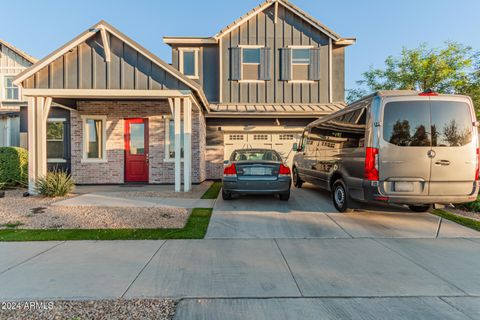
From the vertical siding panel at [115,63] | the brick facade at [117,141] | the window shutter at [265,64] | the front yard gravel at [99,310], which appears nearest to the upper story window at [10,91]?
the brick facade at [117,141]

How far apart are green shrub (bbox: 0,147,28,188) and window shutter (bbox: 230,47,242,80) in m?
9.16

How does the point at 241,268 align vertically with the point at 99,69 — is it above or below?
below

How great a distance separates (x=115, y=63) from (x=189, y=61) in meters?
5.47

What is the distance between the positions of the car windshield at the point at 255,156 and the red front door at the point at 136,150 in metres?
4.99

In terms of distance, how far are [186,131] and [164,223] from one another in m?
3.75

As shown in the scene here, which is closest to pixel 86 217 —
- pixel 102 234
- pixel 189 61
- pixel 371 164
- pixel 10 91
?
pixel 102 234

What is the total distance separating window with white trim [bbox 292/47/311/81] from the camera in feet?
40.8

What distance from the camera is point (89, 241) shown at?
430cm

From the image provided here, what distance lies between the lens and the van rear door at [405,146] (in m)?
4.79

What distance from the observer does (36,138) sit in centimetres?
804

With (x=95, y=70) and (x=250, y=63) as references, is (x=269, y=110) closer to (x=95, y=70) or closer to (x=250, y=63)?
(x=250, y=63)

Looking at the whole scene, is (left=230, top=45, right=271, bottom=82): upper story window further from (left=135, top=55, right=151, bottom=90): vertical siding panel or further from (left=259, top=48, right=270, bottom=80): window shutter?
(left=135, top=55, right=151, bottom=90): vertical siding panel

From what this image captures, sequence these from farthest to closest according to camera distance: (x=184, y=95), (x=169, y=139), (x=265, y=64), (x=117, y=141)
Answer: (x=265, y=64), (x=169, y=139), (x=117, y=141), (x=184, y=95)

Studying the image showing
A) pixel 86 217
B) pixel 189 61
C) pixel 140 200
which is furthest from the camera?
pixel 189 61
